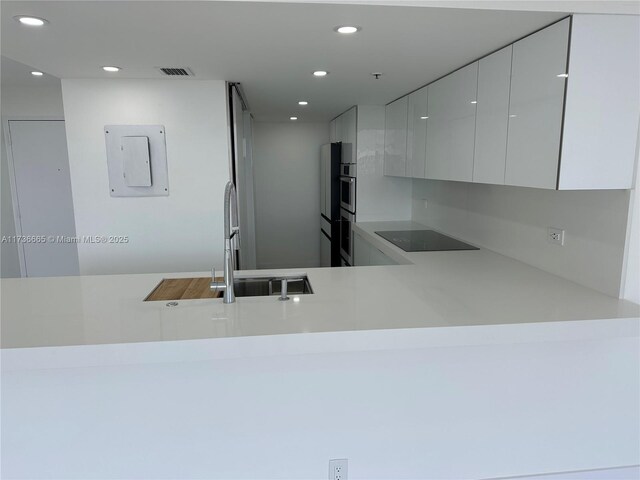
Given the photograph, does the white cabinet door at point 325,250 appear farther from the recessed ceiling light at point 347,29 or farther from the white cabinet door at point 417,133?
the recessed ceiling light at point 347,29

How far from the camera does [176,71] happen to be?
2545 millimetres

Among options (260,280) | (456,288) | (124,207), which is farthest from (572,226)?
(124,207)

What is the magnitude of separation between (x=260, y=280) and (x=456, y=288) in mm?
1016

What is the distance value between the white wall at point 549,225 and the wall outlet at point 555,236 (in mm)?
24

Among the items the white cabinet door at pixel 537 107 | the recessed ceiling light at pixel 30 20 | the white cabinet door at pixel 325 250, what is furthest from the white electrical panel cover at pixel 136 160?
the white cabinet door at pixel 325 250

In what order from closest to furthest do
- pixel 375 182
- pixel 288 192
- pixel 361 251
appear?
1. pixel 361 251
2. pixel 375 182
3. pixel 288 192

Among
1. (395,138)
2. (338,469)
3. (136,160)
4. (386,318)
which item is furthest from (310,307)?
(395,138)

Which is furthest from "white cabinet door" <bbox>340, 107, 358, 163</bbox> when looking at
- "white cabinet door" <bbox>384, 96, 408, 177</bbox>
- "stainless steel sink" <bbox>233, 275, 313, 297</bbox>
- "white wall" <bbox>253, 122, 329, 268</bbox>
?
"stainless steel sink" <bbox>233, 275, 313, 297</bbox>

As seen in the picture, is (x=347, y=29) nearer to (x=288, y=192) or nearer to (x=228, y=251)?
(x=228, y=251)

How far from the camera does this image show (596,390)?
188 centimetres

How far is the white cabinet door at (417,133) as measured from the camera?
3.06 m

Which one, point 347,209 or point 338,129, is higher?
point 338,129

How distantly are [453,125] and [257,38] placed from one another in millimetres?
1336

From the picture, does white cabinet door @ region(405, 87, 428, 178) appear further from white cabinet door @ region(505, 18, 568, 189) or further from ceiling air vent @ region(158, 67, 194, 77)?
ceiling air vent @ region(158, 67, 194, 77)
